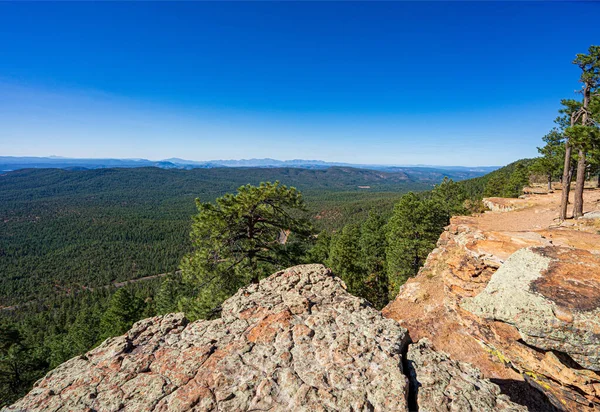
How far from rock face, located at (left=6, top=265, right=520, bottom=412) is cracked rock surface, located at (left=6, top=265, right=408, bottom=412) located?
0.06 ft

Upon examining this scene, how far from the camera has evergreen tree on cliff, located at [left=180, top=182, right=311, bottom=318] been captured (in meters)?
11.8

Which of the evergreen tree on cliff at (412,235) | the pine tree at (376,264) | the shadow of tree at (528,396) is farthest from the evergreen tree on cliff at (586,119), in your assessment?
the pine tree at (376,264)

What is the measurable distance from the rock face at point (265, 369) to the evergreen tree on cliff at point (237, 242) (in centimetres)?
534

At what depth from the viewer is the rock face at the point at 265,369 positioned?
4211mm

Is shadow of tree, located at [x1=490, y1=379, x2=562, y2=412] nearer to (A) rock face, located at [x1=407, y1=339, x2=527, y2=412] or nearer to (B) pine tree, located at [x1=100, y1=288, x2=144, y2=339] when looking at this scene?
(A) rock face, located at [x1=407, y1=339, x2=527, y2=412]

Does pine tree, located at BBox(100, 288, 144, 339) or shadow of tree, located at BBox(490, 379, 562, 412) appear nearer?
shadow of tree, located at BBox(490, 379, 562, 412)

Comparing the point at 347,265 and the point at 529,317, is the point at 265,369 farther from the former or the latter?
the point at 347,265

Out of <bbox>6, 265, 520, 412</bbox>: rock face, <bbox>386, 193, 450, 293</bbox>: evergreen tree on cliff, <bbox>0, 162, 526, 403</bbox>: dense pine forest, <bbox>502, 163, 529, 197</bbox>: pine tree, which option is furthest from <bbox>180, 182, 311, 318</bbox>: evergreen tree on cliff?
<bbox>502, 163, 529, 197</bbox>: pine tree

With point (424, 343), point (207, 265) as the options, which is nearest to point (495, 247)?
point (424, 343)

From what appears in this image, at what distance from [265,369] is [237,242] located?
828cm

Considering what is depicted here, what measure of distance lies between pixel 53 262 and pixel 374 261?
167400 millimetres

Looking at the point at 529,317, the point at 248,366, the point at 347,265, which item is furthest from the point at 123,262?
the point at 529,317

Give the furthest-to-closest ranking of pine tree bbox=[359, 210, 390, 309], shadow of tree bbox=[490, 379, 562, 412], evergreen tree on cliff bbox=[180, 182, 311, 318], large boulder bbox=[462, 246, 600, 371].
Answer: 1. pine tree bbox=[359, 210, 390, 309]
2. evergreen tree on cliff bbox=[180, 182, 311, 318]
3. shadow of tree bbox=[490, 379, 562, 412]
4. large boulder bbox=[462, 246, 600, 371]

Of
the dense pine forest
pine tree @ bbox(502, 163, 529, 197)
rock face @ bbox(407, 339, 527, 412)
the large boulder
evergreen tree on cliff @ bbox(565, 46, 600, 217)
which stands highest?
evergreen tree on cliff @ bbox(565, 46, 600, 217)
